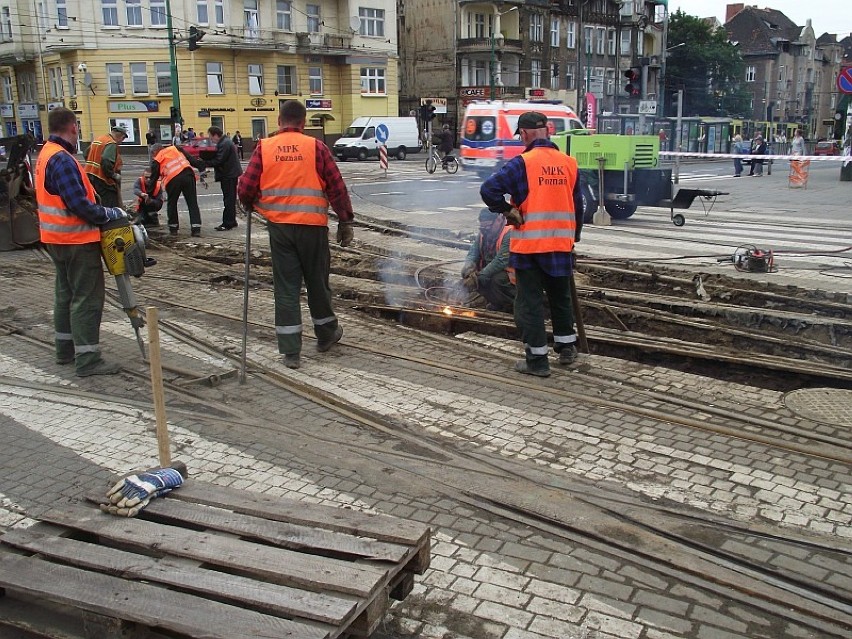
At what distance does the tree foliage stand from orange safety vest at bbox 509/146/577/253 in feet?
224

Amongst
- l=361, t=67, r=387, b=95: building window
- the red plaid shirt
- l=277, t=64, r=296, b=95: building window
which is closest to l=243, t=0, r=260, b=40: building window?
l=277, t=64, r=296, b=95: building window

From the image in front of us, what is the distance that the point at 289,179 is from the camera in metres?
6.38

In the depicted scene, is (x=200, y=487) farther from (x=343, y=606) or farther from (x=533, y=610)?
(x=533, y=610)

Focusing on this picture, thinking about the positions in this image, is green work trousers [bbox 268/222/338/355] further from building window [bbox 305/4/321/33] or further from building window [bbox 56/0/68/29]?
building window [bbox 305/4/321/33]

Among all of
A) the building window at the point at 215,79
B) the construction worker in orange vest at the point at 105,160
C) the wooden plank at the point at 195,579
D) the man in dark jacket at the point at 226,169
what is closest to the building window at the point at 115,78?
the building window at the point at 215,79

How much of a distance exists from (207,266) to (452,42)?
49.7 metres

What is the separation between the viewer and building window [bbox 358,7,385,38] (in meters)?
51.9

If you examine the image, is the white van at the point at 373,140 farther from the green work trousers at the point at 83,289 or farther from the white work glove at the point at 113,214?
the green work trousers at the point at 83,289

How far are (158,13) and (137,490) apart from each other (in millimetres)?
47515

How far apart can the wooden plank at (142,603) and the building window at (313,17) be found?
168ft

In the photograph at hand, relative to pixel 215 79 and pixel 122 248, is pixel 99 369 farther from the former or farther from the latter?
pixel 215 79

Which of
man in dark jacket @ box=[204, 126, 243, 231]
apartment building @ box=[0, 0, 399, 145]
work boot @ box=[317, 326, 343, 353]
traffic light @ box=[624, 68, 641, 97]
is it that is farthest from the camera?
apartment building @ box=[0, 0, 399, 145]

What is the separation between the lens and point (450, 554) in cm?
371

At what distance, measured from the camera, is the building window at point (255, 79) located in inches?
1891
